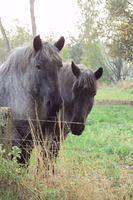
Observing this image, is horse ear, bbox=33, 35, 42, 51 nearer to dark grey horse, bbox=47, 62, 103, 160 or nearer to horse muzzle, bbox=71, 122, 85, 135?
dark grey horse, bbox=47, 62, 103, 160

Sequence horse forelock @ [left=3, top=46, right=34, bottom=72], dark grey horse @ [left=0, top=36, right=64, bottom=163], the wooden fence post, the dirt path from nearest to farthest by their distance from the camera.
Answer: the wooden fence post → dark grey horse @ [left=0, top=36, right=64, bottom=163] → horse forelock @ [left=3, top=46, right=34, bottom=72] → the dirt path

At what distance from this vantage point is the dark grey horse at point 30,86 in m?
5.02

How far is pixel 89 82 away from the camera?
6.11m

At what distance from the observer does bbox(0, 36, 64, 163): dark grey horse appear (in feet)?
16.5

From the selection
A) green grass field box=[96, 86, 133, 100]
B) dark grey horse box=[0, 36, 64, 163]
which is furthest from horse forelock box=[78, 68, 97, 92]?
green grass field box=[96, 86, 133, 100]

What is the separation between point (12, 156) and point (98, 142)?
5.39 meters

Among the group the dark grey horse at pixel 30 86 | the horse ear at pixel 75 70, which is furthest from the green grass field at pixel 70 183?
the horse ear at pixel 75 70

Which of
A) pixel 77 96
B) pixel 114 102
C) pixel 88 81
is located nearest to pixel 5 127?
pixel 77 96

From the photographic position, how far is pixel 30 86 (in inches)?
205

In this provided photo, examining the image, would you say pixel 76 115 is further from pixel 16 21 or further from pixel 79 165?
pixel 16 21

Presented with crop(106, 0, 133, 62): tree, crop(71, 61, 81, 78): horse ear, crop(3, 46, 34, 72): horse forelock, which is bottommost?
crop(106, 0, 133, 62): tree

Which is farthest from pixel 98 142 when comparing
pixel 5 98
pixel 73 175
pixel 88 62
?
pixel 88 62

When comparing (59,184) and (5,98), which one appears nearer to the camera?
(59,184)

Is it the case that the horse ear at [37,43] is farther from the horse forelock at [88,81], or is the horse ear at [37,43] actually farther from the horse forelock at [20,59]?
the horse forelock at [88,81]
